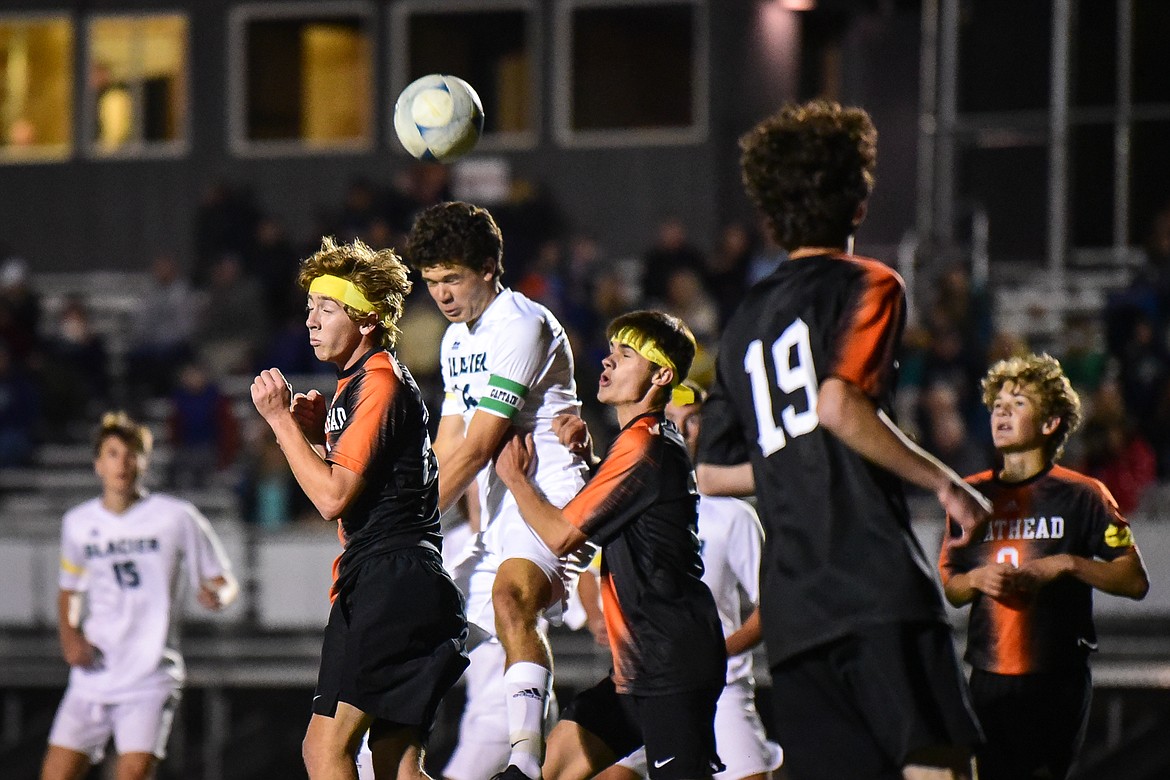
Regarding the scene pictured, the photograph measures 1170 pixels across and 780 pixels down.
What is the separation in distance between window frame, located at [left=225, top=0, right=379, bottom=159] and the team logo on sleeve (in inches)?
663

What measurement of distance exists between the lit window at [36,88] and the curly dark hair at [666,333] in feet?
60.9

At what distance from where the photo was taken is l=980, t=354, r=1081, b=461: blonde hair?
20.2ft

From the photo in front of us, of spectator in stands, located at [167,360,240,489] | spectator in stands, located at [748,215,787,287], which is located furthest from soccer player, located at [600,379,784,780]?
spectator in stands, located at [167,360,240,489]

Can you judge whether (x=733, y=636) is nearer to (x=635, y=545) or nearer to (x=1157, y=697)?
(x=635, y=545)

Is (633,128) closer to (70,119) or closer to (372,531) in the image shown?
(70,119)

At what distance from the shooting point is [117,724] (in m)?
8.18

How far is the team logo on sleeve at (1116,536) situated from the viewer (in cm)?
605

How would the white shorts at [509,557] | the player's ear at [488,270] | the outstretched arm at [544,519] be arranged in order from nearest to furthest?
1. the outstretched arm at [544,519]
2. the white shorts at [509,557]
3. the player's ear at [488,270]

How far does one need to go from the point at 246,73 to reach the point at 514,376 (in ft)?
55.1

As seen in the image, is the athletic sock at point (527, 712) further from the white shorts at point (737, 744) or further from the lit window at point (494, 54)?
the lit window at point (494, 54)

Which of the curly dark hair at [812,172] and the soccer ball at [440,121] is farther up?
the soccer ball at [440,121]

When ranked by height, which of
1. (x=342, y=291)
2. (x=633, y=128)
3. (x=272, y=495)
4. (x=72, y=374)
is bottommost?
(x=272, y=495)

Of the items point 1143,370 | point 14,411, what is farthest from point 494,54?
point 1143,370

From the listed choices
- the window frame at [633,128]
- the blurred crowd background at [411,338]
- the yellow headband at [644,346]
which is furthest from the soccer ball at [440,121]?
the window frame at [633,128]
